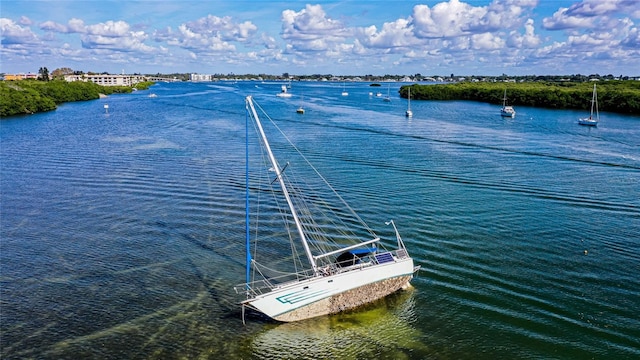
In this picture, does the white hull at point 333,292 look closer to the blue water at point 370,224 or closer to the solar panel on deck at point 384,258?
the solar panel on deck at point 384,258

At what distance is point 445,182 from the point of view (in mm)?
46594

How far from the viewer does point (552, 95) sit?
490 ft

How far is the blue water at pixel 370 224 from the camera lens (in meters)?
21.2

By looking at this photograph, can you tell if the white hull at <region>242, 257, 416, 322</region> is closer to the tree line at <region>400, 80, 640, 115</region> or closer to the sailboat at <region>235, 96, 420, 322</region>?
the sailboat at <region>235, 96, 420, 322</region>

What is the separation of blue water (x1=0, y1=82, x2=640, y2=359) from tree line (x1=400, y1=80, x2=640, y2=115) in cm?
7963

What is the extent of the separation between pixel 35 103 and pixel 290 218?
118m

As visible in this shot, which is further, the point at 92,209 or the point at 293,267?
the point at 92,209

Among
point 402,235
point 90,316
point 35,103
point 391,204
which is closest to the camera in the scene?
point 90,316

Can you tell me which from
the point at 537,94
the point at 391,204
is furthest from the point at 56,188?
the point at 537,94

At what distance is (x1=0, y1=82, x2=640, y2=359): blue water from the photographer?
2123 centimetres

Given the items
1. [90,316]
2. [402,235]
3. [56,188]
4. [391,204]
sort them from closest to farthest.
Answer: [90,316], [402,235], [391,204], [56,188]

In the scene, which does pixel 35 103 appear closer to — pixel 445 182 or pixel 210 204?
pixel 210 204

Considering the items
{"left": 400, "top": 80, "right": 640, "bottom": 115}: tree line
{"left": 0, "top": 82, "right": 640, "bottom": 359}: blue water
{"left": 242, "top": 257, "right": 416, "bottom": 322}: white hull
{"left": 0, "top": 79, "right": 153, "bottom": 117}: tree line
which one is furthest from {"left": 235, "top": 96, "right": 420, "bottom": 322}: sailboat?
{"left": 400, "top": 80, "right": 640, "bottom": 115}: tree line

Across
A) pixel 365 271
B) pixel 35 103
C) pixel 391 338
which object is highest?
pixel 35 103
